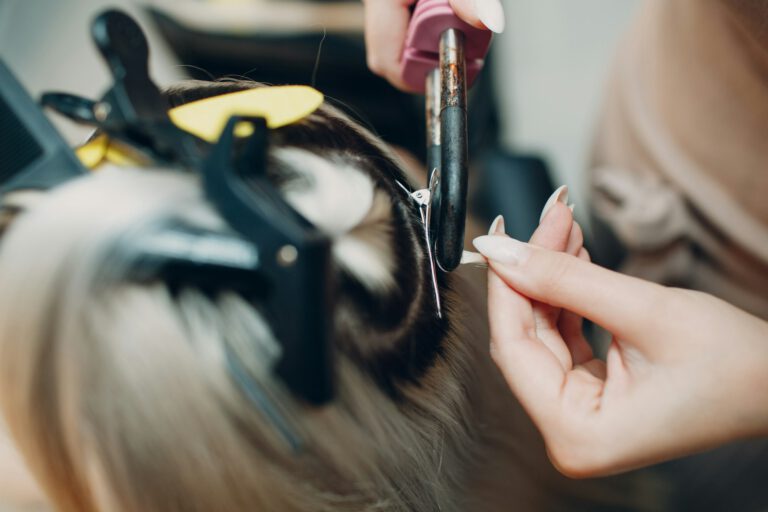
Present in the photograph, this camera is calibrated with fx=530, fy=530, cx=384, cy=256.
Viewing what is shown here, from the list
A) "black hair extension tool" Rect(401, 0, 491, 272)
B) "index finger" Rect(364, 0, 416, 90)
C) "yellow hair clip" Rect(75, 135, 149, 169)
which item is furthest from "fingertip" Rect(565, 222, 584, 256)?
"yellow hair clip" Rect(75, 135, 149, 169)

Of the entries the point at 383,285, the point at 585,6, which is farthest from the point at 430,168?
the point at 585,6

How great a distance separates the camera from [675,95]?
2.67 feet

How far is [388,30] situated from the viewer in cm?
55

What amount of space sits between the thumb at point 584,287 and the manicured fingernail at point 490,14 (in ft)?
0.60

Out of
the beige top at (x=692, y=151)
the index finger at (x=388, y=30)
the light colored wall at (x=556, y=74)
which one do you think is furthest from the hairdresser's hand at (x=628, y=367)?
the light colored wall at (x=556, y=74)

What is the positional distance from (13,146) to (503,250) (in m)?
0.37

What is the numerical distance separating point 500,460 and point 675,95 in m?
0.61

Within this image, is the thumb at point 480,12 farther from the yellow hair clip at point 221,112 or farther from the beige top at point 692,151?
the beige top at point 692,151

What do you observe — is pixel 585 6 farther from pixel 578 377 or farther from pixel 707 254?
pixel 578 377

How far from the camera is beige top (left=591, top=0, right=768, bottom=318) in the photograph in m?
0.71

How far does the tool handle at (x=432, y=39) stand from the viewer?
0.46m

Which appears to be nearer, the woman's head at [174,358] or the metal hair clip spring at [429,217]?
the woman's head at [174,358]

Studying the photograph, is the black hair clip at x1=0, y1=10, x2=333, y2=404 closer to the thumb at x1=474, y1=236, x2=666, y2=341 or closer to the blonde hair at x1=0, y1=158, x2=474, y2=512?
the blonde hair at x1=0, y1=158, x2=474, y2=512

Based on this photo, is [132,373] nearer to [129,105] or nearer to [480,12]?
[129,105]
